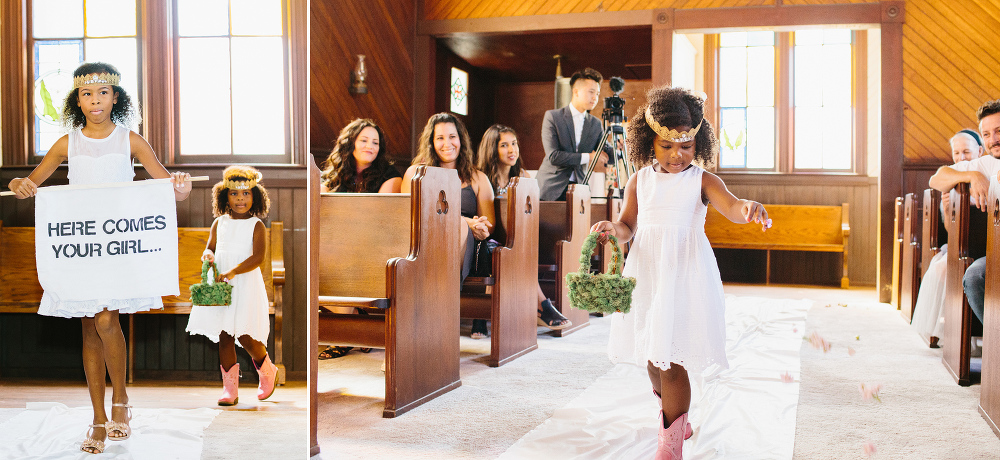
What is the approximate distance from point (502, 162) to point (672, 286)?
8.66 feet

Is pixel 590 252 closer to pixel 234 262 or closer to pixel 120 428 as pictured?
pixel 234 262

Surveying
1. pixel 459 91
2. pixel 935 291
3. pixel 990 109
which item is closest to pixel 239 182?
pixel 990 109

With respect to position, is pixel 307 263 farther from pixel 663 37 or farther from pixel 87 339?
pixel 663 37

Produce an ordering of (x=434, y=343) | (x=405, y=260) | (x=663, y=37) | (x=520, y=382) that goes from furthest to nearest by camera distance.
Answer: (x=663, y=37)
(x=520, y=382)
(x=434, y=343)
(x=405, y=260)

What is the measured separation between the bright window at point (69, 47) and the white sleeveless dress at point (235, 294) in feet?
0.94

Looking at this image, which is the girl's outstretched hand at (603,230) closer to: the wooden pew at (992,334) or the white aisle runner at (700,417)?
the white aisle runner at (700,417)

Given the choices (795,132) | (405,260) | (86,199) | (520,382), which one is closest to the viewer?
(86,199)

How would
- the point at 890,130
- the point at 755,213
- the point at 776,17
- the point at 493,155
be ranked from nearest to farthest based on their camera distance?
the point at 755,213 < the point at 493,155 < the point at 890,130 < the point at 776,17

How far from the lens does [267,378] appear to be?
179cm

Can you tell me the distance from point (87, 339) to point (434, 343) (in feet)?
4.85

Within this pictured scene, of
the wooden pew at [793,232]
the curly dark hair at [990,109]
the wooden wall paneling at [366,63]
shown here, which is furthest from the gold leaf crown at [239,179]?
the wooden pew at [793,232]

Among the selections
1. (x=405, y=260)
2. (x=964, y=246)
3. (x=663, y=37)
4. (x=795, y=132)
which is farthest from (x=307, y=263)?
(x=795, y=132)

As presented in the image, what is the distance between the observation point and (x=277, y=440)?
5.89ft

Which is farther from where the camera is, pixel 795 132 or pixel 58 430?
pixel 795 132
